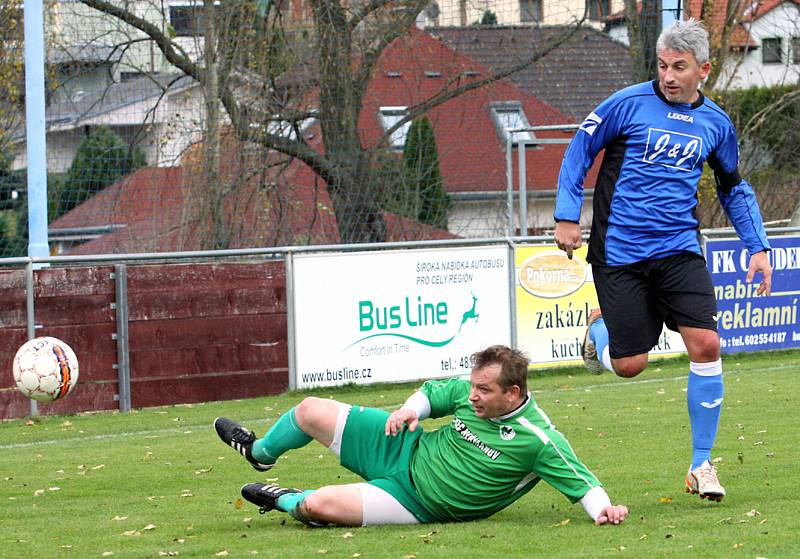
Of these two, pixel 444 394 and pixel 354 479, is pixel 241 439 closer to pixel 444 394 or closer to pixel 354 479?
pixel 444 394

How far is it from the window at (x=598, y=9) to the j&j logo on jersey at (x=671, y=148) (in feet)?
40.7

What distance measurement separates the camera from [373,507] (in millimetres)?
6000

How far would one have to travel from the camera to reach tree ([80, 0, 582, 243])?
631 inches

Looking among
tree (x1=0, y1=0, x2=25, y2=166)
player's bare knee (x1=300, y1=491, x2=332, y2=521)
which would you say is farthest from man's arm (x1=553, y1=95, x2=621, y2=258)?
tree (x1=0, y1=0, x2=25, y2=166)

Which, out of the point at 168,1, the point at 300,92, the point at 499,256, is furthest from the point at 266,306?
the point at 168,1

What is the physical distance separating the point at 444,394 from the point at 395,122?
38.2ft

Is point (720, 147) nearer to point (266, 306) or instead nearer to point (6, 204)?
point (266, 306)

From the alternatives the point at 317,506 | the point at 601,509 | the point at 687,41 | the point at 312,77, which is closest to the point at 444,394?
the point at 317,506

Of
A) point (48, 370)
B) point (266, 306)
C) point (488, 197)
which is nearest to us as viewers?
point (48, 370)

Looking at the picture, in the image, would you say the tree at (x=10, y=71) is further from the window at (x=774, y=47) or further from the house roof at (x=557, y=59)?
the window at (x=774, y=47)

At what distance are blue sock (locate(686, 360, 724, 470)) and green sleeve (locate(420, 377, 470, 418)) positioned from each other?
124 centimetres

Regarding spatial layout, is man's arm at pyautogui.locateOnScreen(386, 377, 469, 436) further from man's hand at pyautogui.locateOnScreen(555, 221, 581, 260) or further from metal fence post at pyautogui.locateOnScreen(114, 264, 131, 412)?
metal fence post at pyautogui.locateOnScreen(114, 264, 131, 412)

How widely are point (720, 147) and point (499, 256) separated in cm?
825

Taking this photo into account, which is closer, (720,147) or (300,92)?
(720,147)
